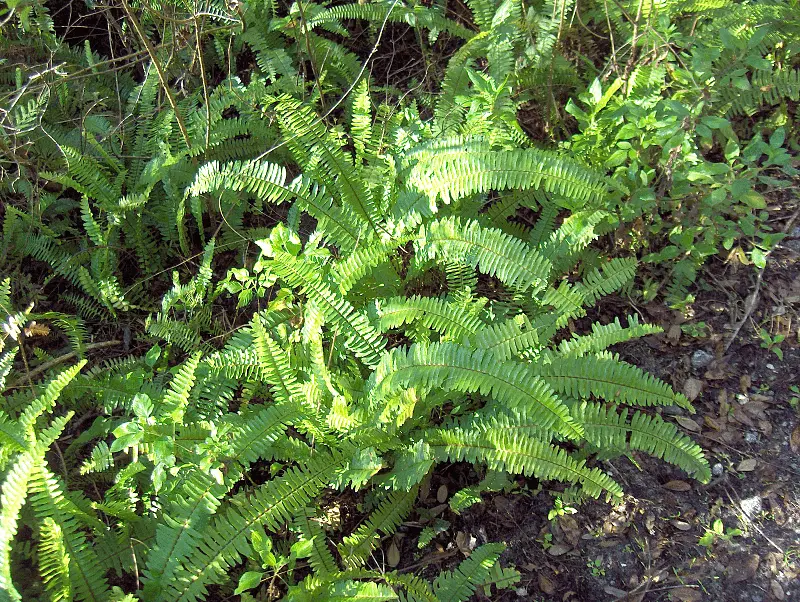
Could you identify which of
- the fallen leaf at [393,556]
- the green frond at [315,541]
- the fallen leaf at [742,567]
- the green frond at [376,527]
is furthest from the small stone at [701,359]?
the green frond at [315,541]

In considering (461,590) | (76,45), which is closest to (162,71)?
(76,45)

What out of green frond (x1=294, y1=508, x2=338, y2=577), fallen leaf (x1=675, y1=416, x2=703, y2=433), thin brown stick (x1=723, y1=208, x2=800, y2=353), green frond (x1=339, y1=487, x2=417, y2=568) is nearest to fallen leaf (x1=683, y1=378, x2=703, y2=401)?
fallen leaf (x1=675, y1=416, x2=703, y2=433)

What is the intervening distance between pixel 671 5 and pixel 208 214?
2.85 meters

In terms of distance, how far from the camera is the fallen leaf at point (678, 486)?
2.63 m

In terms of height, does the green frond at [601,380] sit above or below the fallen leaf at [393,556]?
above

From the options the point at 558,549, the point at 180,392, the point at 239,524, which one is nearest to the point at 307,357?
the point at 180,392

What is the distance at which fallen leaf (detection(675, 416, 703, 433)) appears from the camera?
9.08 feet

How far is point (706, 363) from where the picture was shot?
294 cm

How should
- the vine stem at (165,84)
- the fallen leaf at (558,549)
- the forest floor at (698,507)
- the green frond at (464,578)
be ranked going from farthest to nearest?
the vine stem at (165,84) → the fallen leaf at (558,549) → the forest floor at (698,507) → the green frond at (464,578)

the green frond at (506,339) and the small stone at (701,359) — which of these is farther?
the small stone at (701,359)

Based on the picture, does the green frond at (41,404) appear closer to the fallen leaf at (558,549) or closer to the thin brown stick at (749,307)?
the fallen leaf at (558,549)

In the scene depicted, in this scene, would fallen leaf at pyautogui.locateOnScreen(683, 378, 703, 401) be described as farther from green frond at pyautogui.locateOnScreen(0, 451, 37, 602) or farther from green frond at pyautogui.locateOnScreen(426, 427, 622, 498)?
green frond at pyautogui.locateOnScreen(0, 451, 37, 602)

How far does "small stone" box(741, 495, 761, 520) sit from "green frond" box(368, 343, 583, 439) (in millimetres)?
920

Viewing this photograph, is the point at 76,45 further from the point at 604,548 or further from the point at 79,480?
the point at 604,548
